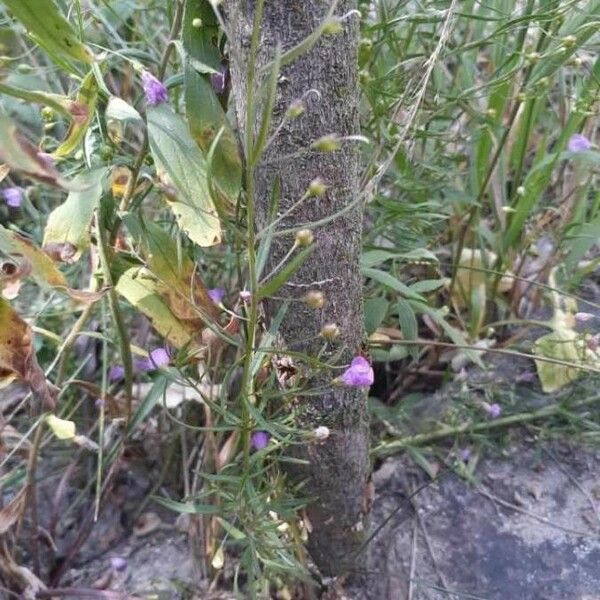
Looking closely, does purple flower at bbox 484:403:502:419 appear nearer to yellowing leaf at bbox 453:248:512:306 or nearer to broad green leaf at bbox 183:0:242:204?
yellowing leaf at bbox 453:248:512:306

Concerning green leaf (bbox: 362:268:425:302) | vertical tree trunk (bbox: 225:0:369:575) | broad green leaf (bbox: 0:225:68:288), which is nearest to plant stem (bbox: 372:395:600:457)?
vertical tree trunk (bbox: 225:0:369:575)

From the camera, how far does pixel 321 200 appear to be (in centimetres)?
69

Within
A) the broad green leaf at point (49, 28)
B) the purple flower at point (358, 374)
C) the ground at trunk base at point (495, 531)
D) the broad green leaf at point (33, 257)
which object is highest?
the broad green leaf at point (49, 28)

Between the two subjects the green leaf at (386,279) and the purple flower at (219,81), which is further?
the green leaf at (386,279)

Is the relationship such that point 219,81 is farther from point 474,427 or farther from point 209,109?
point 474,427

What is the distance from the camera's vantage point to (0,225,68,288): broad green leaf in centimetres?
69

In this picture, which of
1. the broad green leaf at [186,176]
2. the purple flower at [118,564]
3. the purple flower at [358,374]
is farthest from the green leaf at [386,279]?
the purple flower at [118,564]

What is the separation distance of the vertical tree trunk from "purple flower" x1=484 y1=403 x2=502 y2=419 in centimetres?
23

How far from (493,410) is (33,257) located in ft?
2.03

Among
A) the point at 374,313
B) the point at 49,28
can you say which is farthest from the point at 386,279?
the point at 49,28

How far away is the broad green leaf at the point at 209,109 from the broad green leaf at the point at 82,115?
0.26 ft

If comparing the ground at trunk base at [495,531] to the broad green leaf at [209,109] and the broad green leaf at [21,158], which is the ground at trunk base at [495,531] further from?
the broad green leaf at [21,158]

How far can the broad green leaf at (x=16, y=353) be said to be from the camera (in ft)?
2.31

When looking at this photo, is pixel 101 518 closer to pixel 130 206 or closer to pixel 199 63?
pixel 130 206
